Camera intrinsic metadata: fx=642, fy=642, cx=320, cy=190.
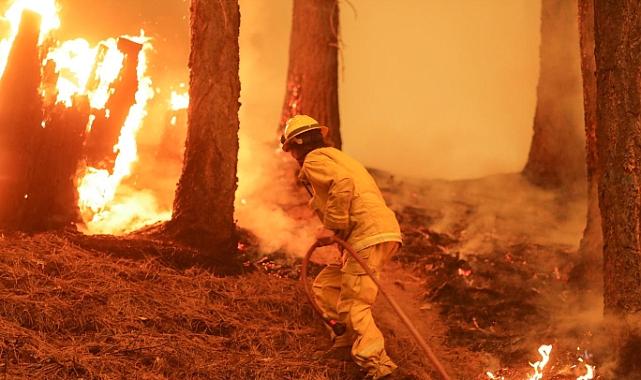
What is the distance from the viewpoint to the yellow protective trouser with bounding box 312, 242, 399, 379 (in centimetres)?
505

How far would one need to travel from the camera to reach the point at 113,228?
746 centimetres

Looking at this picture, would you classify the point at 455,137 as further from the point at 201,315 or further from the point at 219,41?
the point at 201,315

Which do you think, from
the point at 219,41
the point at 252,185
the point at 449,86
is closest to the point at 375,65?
the point at 449,86

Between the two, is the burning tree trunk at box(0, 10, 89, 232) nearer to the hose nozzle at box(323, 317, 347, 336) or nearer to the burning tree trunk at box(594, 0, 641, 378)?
the hose nozzle at box(323, 317, 347, 336)

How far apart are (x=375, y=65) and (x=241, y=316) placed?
14187 mm

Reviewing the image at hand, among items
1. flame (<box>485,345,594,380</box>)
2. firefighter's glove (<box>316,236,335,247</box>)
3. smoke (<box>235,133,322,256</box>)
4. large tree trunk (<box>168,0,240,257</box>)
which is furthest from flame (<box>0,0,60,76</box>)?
flame (<box>485,345,594,380</box>)

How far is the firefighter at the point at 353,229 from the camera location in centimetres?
510

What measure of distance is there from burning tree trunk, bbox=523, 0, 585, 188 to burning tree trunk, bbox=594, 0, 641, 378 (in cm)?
551

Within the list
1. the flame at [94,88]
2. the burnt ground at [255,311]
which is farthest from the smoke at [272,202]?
the flame at [94,88]

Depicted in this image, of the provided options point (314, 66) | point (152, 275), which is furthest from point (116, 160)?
point (314, 66)

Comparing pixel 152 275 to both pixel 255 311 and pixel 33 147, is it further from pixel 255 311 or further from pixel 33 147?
pixel 33 147

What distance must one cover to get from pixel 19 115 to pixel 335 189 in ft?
12.5

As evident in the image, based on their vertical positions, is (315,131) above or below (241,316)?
above

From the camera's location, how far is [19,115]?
22.5ft
